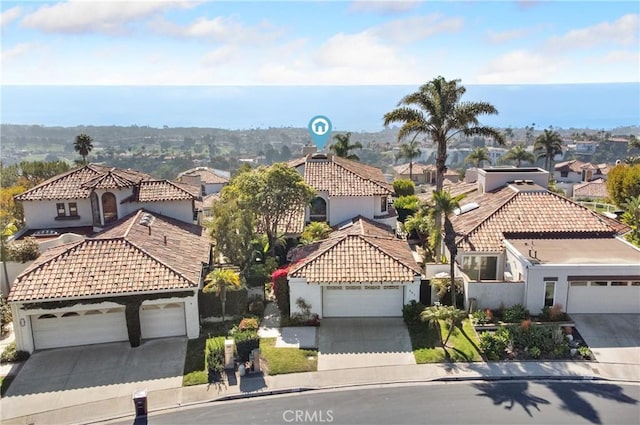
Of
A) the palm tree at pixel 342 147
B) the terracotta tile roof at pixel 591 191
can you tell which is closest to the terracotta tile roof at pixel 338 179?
the palm tree at pixel 342 147

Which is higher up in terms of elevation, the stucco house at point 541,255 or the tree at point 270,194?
the tree at point 270,194

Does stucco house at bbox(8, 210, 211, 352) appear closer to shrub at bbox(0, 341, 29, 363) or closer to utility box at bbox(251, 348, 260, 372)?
shrub at bbox(0, 341, 29, 363)

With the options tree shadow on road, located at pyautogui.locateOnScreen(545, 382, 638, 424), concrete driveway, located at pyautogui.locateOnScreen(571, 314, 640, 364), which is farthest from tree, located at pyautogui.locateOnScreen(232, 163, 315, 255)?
tree shadow on road, located at pyautogui.locateOnScreen(545, 382, 638, 424)

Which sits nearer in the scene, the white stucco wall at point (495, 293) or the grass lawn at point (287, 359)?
the grass lawn at point (287, 359)

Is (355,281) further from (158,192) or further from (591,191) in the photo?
(591,191)

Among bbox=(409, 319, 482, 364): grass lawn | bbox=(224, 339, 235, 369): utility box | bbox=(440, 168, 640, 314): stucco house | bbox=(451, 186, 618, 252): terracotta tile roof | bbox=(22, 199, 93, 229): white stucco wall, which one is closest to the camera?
bbox=(224, 339, 235, 369): utility box

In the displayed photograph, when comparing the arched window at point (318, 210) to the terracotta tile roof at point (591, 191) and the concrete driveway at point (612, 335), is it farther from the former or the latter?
the terracotta tile roof at point (591, 191)
